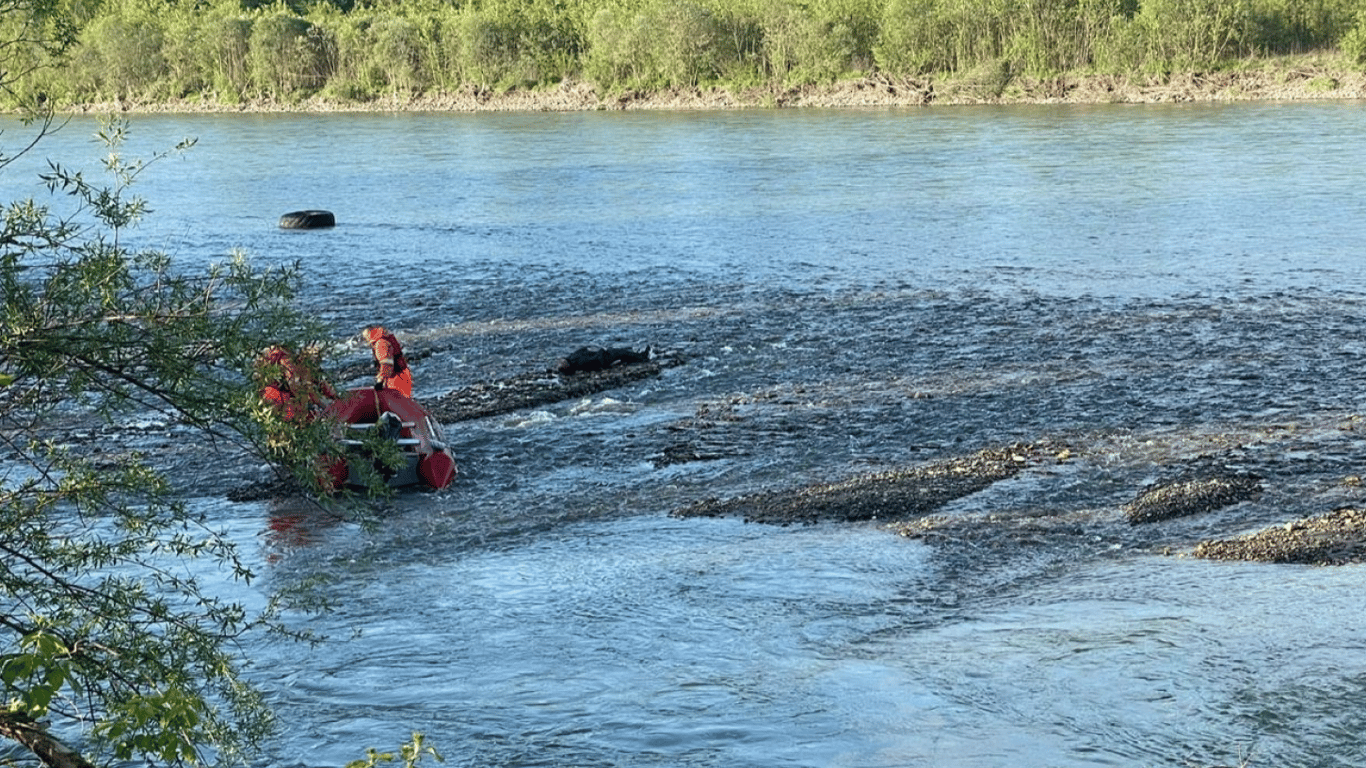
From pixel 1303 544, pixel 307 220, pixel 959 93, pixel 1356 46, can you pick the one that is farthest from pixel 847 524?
pixel 959 93

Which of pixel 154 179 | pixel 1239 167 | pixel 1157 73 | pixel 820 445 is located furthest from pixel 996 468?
pixel 1157 73

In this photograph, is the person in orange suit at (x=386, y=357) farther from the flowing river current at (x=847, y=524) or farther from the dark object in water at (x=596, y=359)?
the dark object in water at (x=596, y=359)

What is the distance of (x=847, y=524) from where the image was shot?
541 inches

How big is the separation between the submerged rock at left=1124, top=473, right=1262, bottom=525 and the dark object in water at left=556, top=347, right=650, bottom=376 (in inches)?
Answer: 309

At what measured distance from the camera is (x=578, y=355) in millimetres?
19938

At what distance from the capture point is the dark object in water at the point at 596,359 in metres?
19.8

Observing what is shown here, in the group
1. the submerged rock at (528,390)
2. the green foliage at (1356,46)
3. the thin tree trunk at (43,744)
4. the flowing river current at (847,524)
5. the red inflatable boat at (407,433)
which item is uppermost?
the green foliage at (1356,46)

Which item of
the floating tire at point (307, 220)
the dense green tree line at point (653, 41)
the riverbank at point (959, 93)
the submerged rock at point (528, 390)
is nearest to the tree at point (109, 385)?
the submerged rock at point (528, 390)

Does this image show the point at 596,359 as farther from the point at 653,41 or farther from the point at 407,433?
the point at 653,41

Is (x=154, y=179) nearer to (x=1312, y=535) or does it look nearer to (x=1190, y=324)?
Answer: (x=1190, y=324)

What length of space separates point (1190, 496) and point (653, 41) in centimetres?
8001

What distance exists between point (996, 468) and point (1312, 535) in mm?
3130

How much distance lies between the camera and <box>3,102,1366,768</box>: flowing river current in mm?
10094

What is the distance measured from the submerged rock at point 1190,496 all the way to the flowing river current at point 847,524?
21 centimetres
